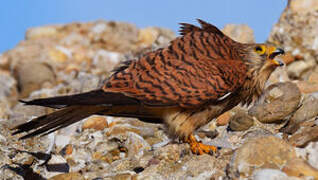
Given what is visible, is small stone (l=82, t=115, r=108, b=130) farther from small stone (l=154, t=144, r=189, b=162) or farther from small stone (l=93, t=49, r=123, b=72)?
small stone (l=93, t=49, r=123, b=72)

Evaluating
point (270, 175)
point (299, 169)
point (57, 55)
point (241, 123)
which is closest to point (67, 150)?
point (241, 123)

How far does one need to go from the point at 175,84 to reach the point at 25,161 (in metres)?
1.66

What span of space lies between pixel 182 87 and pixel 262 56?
95cm

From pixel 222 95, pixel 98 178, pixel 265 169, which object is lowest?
pixel 98 178

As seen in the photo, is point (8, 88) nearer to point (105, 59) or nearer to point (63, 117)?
point (105, 59)

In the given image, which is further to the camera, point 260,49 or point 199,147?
point 260,49

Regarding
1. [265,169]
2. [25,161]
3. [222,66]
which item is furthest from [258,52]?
[25,161]

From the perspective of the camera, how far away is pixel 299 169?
120 inches

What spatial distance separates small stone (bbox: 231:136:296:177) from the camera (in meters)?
3.19

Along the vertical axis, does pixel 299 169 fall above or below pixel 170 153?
above

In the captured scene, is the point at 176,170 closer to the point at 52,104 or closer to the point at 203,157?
the point at 203,157

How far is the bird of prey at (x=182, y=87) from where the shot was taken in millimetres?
4051

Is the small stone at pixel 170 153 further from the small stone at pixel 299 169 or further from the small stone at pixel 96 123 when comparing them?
the small stone at pixel 96 123

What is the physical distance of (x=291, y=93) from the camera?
211 inches
